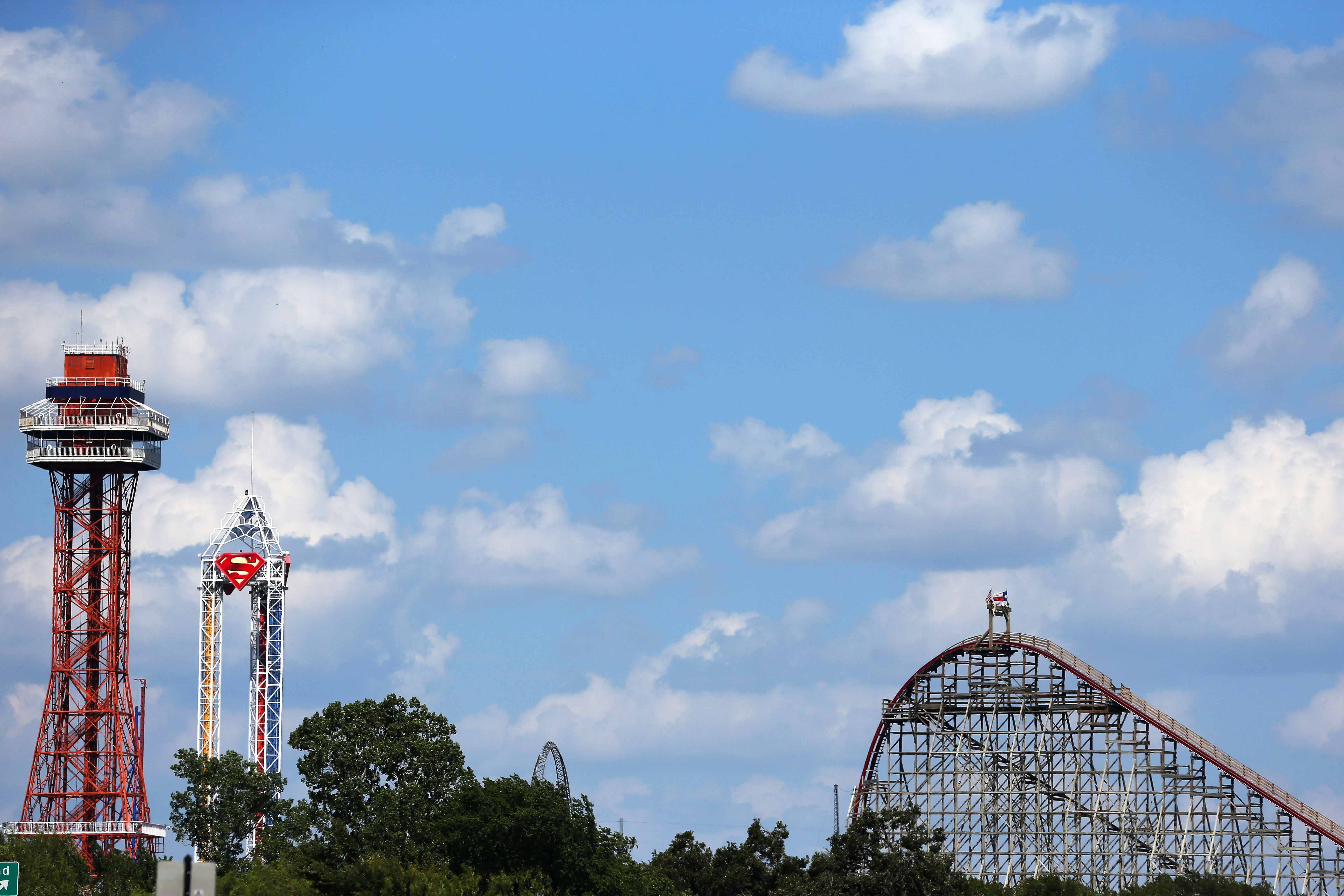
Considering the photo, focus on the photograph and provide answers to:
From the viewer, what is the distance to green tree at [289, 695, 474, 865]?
236ft

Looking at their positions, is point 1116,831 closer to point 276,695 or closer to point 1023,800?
point 1023,800

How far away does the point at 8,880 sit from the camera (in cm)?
3641

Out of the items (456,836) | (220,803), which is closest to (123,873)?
(220,803)

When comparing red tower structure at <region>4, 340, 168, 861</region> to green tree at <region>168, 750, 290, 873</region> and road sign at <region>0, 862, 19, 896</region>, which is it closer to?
green tree at <region>168, 750, 290, 873</region>

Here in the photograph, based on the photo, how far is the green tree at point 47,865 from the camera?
6700cm

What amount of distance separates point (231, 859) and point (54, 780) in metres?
25.1

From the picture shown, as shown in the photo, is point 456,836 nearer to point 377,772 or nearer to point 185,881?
point 377,772

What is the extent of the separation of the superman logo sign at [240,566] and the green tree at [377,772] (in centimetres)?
5353

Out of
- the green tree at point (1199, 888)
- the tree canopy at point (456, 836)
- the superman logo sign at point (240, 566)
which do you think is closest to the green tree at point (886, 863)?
the tree canopy at point (456, 836)

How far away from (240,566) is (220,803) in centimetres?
5313

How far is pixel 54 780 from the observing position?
3844 inches

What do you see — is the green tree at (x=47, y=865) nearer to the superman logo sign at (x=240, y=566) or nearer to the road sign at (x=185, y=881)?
the road sign at (x=185, y=881)

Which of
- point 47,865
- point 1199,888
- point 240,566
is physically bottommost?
point 1199,888

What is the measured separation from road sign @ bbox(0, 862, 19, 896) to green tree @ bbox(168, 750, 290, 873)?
3945cm
